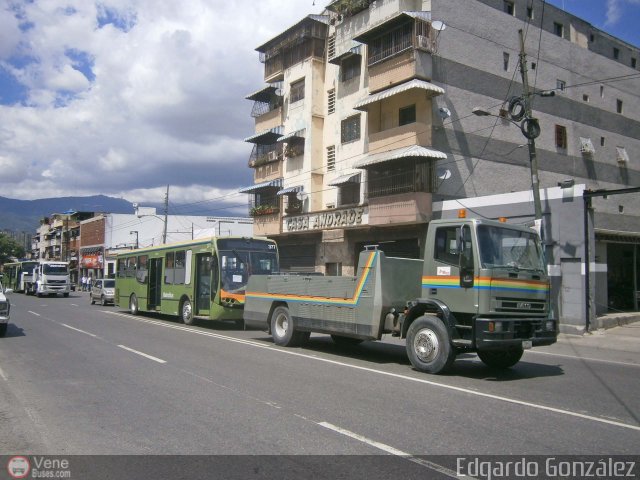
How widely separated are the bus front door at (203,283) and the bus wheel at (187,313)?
0.52 meters

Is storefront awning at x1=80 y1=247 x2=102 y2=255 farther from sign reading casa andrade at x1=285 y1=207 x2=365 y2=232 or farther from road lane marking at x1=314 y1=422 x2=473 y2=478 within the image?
road lane marking at x1=314 y1=422 x2=473 y2=478

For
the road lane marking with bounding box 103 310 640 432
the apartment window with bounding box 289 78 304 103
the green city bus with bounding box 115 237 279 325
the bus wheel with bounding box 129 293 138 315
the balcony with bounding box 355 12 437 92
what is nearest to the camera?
the road lane marking with bounding box 103 310 640 432

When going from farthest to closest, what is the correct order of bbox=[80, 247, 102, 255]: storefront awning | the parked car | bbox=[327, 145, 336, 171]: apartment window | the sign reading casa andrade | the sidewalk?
1. bbox=[80, 247, 102, 255]: storefront awning
2. the parked car
3. bbox=[327, 145, 336, 171]: apartment window
4. the sign reading casa andrade
5. the sidewalk

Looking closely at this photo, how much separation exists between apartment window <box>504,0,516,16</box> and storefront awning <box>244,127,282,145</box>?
571 inches

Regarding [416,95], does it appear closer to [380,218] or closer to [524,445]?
[380,218]

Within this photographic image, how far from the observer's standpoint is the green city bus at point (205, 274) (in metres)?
17.4

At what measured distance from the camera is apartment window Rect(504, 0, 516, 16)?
27375mm

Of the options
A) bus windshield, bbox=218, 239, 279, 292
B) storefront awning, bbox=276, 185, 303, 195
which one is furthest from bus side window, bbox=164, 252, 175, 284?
storefront awning, bbox=276, 185, 303, 195

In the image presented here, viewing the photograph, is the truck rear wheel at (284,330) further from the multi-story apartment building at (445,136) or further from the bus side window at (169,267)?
the multi-story apartment building at (445,136)

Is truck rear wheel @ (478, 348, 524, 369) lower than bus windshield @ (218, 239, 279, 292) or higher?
lower

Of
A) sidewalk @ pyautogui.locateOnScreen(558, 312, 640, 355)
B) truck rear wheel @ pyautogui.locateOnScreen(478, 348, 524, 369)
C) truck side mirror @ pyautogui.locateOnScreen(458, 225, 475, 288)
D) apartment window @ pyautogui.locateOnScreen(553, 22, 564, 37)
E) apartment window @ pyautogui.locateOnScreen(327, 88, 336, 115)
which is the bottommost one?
sidewalk @ pyautogui.locateOnScreen(558, 312, 640, 355)

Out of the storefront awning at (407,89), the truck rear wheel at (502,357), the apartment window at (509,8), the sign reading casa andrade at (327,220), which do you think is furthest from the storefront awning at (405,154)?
the truck rear wheel at (502,357)

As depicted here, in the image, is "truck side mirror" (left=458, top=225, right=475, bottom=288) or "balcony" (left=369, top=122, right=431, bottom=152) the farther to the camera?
"balcony" (left=369, top=122, right=431, bottom=152)

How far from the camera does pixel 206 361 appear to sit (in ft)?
34.8
